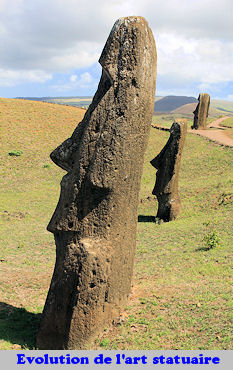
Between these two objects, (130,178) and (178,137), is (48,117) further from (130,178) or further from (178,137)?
(130,178)

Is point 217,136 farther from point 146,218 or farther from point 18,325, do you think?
point 18,325

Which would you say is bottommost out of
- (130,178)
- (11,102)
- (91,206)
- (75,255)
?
(75,255)

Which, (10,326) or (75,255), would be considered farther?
(10,326)

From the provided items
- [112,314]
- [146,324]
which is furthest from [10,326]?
[146,324]

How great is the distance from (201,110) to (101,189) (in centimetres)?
3411

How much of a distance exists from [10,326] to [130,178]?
4381mm

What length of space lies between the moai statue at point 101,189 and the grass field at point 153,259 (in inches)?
27.2

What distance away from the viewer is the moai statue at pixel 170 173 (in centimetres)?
1781

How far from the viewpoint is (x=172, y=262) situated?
1239 centimetres

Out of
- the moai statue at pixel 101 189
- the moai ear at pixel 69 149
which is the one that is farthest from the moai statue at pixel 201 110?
the moai ear at pixel 69 149

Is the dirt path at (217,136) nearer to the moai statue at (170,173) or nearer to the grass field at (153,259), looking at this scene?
the grass field at (153,259)

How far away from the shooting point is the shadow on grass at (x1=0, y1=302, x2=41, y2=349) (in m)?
7.62

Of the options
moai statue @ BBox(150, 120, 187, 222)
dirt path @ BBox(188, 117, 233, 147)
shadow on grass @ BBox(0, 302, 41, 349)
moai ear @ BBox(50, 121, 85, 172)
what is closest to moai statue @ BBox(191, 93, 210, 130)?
dirt path @ BBox(188, 117, 233, 147)

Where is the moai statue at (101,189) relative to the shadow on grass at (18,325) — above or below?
Answer: above
